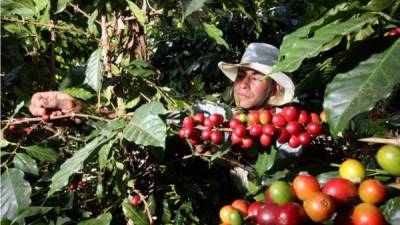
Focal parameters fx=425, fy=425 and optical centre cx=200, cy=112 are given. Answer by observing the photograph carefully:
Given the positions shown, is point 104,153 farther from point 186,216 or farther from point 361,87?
point 361,87

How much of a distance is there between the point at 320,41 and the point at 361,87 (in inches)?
5.1

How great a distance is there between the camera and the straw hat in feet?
6.42

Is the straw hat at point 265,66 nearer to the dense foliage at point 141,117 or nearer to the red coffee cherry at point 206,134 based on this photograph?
the dense foliage at point 141,117

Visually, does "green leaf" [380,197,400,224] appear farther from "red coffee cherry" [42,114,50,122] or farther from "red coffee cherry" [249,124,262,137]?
"red coffee cherry" [42,114,50,122]

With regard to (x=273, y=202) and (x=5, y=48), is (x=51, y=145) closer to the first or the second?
(x=5, y=48)

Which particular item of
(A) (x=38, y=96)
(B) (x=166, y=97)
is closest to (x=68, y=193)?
(A) (x=38, y=96)

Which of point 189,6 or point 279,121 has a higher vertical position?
point 189,6

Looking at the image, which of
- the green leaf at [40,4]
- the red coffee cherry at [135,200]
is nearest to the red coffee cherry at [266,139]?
the red coffee cherry at [135,200]

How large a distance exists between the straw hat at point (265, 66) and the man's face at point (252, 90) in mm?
55

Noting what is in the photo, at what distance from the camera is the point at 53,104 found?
4.97 feet

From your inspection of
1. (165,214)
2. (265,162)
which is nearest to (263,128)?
(265,162)

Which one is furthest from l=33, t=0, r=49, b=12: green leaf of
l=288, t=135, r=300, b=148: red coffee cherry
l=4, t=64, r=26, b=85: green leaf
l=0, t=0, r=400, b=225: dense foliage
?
l=288, t=135, r=300, b=148: red coffee cherry

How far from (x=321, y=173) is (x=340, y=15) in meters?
0.40

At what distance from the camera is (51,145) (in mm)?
1653
